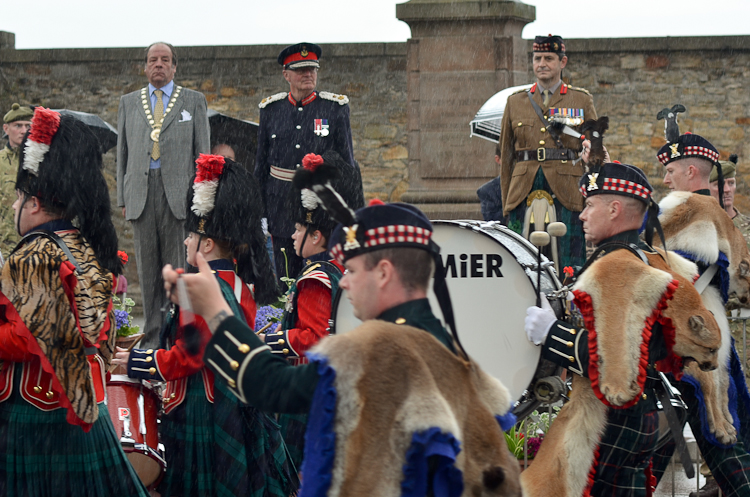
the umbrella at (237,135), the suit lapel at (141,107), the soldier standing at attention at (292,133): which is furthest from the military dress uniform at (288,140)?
the umbrella at (237,135)

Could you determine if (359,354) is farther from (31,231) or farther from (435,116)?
(435,116)

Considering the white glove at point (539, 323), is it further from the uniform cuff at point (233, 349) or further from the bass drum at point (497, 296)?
the uniform cuff at point (233, 349)

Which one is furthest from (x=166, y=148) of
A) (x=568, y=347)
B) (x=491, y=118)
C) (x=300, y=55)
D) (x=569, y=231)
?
(x=568, y=347)

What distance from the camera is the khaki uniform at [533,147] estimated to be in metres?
7.67

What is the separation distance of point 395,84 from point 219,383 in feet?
29.6

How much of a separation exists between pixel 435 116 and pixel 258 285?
189 inches

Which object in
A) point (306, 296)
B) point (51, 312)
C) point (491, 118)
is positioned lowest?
point (306, 296)

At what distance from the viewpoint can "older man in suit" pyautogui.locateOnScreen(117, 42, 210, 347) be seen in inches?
293

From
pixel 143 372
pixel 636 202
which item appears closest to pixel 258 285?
pixel 143 372

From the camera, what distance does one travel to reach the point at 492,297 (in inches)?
198

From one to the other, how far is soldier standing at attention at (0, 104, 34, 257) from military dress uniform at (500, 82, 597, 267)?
4058 mm

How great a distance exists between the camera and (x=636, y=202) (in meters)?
4.21

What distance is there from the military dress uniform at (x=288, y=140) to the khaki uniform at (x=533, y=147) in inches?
47.1

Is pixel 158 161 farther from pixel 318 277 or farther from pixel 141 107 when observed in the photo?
pixel 318 277
